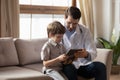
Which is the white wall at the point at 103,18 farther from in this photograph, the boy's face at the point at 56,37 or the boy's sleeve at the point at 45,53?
the boy's sleeve at the point at 45,53

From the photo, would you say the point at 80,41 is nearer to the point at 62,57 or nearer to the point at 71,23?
the point at 71,23

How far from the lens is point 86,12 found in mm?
4684

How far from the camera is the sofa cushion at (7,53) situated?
2926 mm

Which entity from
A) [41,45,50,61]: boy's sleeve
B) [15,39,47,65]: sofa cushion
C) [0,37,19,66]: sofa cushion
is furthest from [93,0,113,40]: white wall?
[41,45,50,61]: boy's sleeve

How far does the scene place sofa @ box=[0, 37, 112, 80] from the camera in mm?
2806

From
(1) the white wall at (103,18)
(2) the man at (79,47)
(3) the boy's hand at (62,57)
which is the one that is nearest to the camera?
(3) the boy's hand at (62,57)

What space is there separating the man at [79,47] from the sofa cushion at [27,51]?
1.71ft

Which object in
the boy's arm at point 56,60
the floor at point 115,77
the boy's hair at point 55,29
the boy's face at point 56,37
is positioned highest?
the boy's hair at point 55,29

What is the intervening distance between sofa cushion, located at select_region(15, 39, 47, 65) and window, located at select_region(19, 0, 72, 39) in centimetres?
113

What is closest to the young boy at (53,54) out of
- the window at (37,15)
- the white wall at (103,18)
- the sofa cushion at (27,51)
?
the sofa cushion at (27,51)

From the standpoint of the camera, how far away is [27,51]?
3.07m

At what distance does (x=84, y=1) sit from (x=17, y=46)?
2.02 m

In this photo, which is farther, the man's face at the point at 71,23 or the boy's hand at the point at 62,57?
the man's face at the point at 71,23

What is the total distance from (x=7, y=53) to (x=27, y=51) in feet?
0.82
